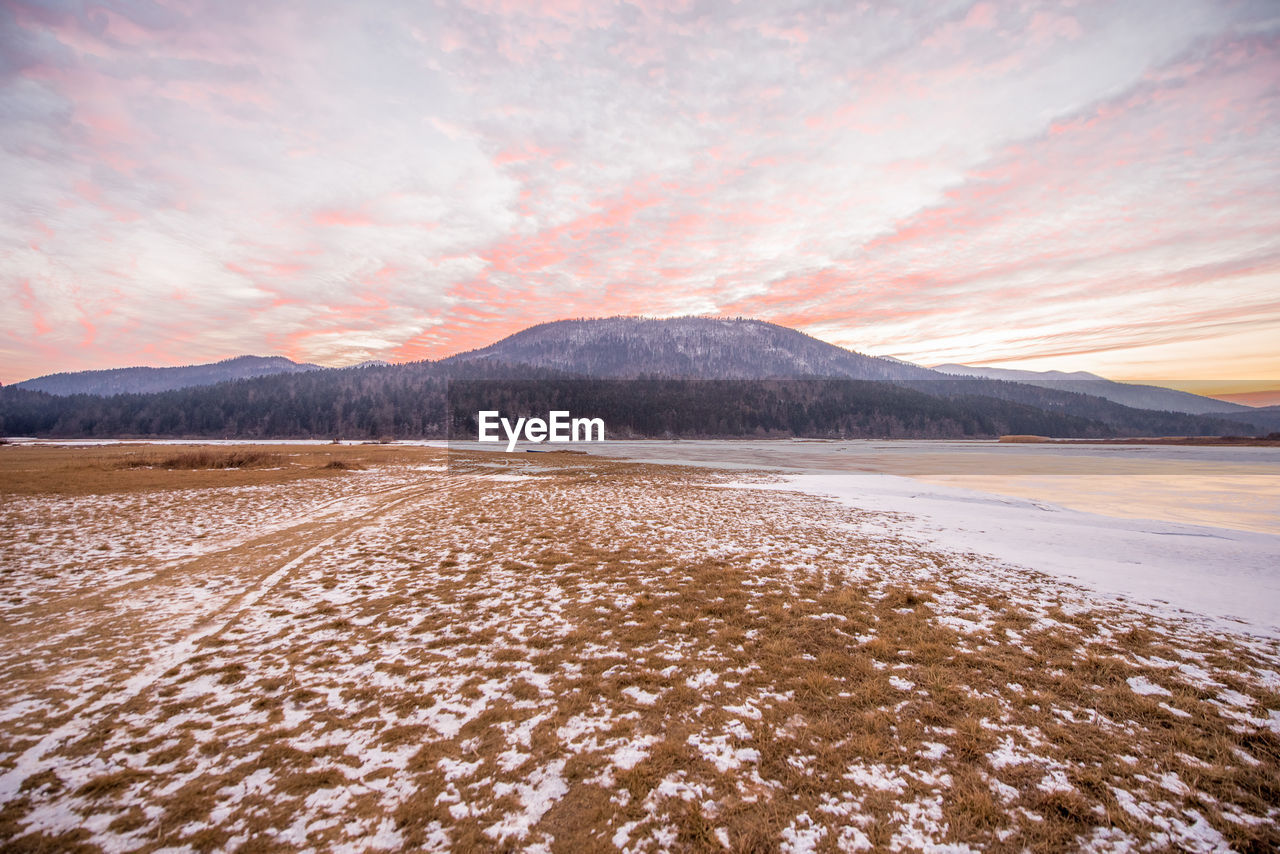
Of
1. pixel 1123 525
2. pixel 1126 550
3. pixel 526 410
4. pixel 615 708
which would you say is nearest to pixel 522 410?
pixel 526 410

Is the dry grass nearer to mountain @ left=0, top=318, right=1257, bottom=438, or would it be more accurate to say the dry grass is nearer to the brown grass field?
the brown grass field

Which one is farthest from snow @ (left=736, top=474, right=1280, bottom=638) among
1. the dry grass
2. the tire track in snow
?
the dry grass

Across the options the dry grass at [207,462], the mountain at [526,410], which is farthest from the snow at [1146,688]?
the mountain at [526,410]

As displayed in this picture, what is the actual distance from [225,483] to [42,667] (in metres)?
25.0

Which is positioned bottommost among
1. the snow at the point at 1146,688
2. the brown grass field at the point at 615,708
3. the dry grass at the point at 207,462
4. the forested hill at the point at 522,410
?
the brown grass field at the point at 615,708

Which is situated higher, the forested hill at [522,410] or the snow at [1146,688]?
the forested hill at [522,410]

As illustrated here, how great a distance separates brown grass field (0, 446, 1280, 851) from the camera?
4020mm

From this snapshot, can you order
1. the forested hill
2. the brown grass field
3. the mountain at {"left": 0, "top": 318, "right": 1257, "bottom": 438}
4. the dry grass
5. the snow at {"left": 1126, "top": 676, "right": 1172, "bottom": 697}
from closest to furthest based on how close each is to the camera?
the brown grass field < the snow at {"left": 1126, "top": 676, "right": 1172, "bottom": 697} < the dry grass < the forested hill < the mountain at {"left": 0, "top": 318, "right": 1257, "bottom": 438}

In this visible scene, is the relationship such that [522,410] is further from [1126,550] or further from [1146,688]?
[1146,688]

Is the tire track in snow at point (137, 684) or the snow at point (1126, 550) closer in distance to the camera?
the tire track in snow at point (137, 684)

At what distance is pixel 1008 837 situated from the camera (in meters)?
3.89

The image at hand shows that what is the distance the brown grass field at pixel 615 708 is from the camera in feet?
13.2

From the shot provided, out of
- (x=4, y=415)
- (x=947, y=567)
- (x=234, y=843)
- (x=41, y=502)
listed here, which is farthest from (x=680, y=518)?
(x=4, y=415)

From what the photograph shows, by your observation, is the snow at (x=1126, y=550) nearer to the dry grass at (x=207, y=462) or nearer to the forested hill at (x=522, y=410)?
the dry grass at (x=207, y=462)
